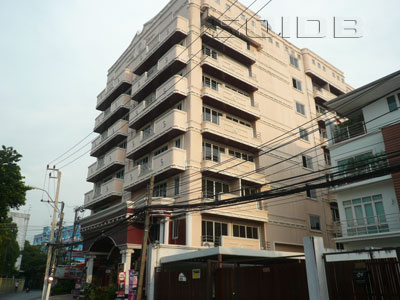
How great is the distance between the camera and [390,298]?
9.22 metres

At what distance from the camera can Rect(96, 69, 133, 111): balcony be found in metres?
35.2

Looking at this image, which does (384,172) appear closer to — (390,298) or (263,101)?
(390,298)

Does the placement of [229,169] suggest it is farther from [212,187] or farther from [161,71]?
[161,71]

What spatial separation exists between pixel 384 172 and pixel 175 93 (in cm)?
1805

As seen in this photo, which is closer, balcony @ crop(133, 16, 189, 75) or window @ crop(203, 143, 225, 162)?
window @ crop(203, 143, 225, 162)

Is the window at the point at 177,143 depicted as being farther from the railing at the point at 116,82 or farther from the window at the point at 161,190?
the railing at the point at 116,82

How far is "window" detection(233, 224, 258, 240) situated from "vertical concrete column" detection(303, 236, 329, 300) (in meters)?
14.2

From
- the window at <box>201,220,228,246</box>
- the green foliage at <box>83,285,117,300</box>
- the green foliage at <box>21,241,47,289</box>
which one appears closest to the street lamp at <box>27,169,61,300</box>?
the green foliage at <box>83,285,117,300</box>

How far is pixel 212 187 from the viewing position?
24859mm

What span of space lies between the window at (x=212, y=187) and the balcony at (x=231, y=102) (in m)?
6.48

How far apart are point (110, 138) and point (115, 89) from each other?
19.5ft

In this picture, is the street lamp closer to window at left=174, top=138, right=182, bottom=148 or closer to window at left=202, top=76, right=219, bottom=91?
window at left=174, top=138, right=182, bottom=148

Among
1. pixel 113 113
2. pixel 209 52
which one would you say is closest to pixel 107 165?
pixel 113 113

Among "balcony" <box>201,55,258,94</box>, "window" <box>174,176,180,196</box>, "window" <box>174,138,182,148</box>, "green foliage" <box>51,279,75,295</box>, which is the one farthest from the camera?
"green foliage" <box>51,279,75,295</box>
